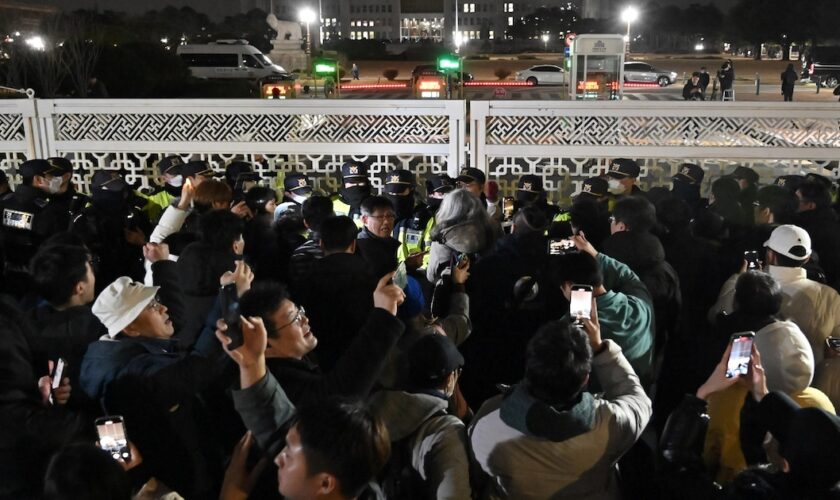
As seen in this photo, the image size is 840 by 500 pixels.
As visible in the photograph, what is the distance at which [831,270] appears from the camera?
201 inches

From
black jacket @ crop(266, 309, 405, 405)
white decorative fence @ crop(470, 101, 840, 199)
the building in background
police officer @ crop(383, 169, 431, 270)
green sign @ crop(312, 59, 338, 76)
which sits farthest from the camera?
the building in background

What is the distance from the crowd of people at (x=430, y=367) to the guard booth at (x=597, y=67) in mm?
11634

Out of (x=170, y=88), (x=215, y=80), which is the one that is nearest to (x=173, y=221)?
(x=170, y=88)

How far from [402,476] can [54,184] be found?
4.78 meters

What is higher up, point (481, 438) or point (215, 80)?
point (215, 80)

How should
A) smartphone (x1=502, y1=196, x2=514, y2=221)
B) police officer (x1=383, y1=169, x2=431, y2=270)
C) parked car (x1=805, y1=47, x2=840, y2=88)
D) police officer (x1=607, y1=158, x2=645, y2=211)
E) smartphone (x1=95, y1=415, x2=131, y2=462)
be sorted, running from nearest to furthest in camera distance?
smartphone (x1=95, y1=415, x2=131, y2=462) < police officer (x1=383, y1=169, x2=431, y2=270) < smartphone (x1=502, y1=196, x2=514, y2=221) < police officer (x1=607, y1=158, x2=645, y2=211) < parked car (x1=805, y1=47, x2=840, y2=88)

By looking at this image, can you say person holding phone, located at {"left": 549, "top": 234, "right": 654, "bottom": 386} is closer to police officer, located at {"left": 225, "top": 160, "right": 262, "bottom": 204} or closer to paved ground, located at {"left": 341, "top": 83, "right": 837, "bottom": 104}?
police officer, located at {"left": 225, "top": 160, "right": 262, "bottom": 204}

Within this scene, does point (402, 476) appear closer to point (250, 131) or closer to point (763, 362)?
point (763, 362)

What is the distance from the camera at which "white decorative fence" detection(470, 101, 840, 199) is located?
27.0 feet

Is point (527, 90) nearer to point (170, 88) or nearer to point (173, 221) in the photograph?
point (170, 88)

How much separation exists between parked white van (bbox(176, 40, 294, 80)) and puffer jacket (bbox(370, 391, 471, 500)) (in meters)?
32.2

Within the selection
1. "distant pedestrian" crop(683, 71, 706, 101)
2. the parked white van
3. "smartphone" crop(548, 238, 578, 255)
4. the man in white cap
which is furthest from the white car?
the man in white cap

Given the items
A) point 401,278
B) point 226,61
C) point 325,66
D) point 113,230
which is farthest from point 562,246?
point 226,61

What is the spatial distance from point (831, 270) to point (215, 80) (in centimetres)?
3037
